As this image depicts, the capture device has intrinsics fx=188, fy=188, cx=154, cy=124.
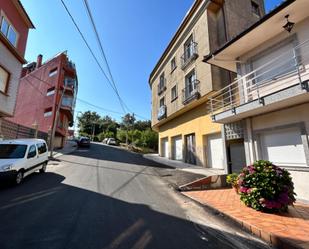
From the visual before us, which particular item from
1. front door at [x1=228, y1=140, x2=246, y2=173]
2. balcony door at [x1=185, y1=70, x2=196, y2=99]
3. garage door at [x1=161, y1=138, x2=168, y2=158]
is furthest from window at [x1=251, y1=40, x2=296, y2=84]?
garage door at [x1=161, y1=138, x2=168, y2=158]

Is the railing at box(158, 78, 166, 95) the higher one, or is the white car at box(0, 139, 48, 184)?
the railing at box(158, 78, 166, 95)

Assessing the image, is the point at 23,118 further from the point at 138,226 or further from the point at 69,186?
the point at 138,226

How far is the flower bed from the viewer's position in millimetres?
5047

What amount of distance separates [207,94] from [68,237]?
1138 cm

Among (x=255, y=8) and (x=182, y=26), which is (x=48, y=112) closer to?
(x=182, y=26)

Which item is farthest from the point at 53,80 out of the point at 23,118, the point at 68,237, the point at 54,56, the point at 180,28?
the point at 68,237

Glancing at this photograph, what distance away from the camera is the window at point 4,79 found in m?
12.3

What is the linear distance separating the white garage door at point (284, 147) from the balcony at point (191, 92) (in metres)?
6.45

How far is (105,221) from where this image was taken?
4.37 m

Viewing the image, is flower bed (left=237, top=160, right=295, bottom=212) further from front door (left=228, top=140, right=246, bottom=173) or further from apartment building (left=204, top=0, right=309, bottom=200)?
front door (left=228, top=140, right=246, bottom=173)

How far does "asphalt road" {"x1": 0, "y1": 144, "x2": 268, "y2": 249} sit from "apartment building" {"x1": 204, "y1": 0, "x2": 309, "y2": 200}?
4023mm

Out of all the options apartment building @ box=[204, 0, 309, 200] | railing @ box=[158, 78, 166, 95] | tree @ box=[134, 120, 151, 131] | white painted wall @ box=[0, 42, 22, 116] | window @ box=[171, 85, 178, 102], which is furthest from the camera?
tree @ box=[134, 120, 151, 131]

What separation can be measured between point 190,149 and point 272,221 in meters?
12.0

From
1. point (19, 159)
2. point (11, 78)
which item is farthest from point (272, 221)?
point (11, 78)
